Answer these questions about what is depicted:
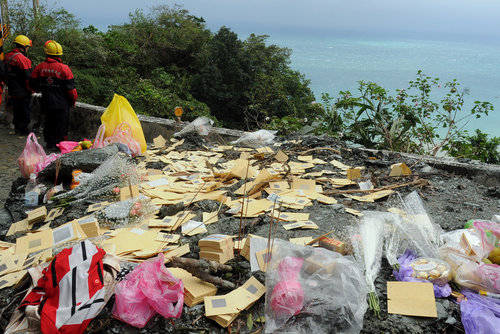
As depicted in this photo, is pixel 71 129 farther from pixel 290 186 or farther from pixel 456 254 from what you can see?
pixel 456 254

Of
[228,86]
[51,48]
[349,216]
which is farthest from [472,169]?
[228,86]

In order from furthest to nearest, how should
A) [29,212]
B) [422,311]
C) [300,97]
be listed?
[300,97]
[29,212]
[422,311]

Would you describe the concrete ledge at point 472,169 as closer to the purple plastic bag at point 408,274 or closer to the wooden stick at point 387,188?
the wooden stick at point 387,188

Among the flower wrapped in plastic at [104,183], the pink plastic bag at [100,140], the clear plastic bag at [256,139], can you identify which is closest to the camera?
the flower wrapped in plastic at [104,183]

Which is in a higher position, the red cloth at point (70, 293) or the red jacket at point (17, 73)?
the red jacket at point (17, 73)

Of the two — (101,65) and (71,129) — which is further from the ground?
(101,65)

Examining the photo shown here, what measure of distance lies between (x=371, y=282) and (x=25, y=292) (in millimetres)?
1802

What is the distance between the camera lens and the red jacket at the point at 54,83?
17.2ft

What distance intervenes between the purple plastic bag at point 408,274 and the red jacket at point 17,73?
591cm

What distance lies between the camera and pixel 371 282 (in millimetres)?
2035

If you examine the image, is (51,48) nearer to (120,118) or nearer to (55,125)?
(55,125)

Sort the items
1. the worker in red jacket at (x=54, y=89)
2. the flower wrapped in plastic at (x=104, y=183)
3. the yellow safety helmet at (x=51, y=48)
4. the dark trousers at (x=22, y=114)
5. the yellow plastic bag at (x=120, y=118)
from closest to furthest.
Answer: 1. the flower wrapped in plastic at (x=104, y=183)
2. the yellow plastic bag at (x=120, y=118)
3. the yellow safety helmet at (x=51, y=48)
4. the worker in red jacket at (x=54, y=89)
5. the dark trousers at (x=22, y=114)

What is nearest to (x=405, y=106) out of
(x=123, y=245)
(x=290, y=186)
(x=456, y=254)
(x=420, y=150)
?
(x=420, y=150)

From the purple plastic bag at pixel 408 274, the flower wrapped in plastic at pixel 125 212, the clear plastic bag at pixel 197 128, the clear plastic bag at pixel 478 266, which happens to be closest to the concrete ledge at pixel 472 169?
the clear plastic bag at pixel 478 266
